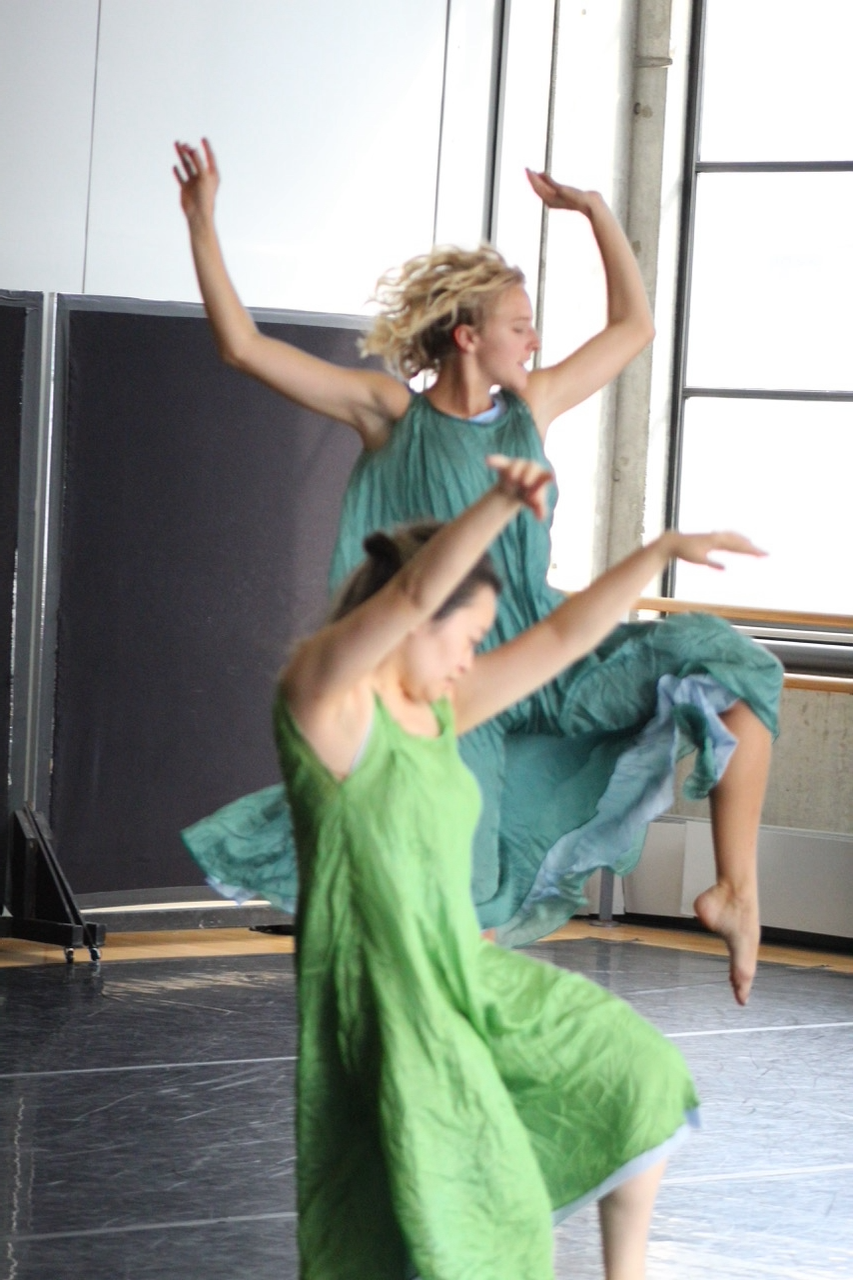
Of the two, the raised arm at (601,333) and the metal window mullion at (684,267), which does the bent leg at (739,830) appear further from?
the metal window mullion at (684,267)

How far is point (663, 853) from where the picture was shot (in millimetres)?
6980

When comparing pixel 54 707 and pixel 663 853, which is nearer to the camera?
pixel 54 707

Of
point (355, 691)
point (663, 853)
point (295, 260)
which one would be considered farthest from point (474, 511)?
point (663, 853)

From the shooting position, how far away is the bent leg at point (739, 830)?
2934 millimetres

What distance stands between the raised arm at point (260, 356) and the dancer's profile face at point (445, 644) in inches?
38.2

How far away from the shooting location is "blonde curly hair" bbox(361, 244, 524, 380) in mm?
3121

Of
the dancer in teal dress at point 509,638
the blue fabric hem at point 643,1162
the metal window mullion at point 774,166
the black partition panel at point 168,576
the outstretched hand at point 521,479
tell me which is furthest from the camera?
the metal window mullion at point 774,166

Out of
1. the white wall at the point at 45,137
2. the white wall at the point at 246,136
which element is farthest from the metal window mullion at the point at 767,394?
the white wall at the point at 45,137

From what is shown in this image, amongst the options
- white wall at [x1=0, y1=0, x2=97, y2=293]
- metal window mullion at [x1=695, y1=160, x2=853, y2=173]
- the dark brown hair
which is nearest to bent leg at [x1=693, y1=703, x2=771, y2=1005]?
the dark brown hair

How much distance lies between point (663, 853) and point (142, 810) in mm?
2041

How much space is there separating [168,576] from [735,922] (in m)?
3.31

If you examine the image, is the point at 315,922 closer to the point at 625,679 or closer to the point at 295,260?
the point at 625,679

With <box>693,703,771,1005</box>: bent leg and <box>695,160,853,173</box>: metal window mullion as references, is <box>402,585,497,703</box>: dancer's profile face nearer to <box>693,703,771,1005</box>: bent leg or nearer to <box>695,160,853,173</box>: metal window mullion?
<box>693,703,771,1005</box>: bent leg

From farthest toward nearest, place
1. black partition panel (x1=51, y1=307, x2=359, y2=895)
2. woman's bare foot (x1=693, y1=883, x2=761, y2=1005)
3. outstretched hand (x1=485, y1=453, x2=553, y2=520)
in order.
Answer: black partition panel (x1=51, y1=307, x2=359, y2=895)
woman's bare foot (x1=693, y1=883, x2=761, y2=1005)
outstretched hand (x1=485, y1=453, x2=553, y2=520)
